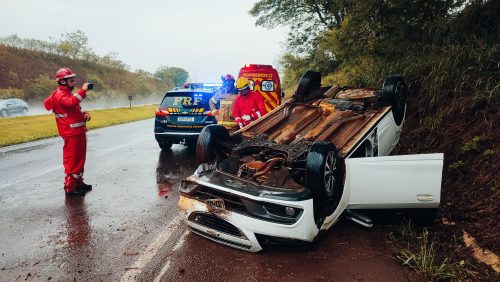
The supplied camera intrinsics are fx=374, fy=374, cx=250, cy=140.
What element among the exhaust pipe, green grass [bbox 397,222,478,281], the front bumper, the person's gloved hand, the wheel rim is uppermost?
the person's gloved hand

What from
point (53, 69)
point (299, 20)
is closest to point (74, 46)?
point (53, 69)

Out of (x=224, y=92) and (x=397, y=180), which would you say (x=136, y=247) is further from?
(x=224, y=92)

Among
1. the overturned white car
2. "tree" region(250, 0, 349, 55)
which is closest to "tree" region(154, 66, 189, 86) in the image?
"tree" region(250, 0, 349, 55)

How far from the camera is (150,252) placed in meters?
3.79

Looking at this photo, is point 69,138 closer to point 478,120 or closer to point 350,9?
point 478,120

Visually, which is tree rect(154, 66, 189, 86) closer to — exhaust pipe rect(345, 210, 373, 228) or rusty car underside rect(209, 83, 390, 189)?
rusty car underside rect(209, 83, 390, 189)

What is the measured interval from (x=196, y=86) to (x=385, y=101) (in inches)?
262

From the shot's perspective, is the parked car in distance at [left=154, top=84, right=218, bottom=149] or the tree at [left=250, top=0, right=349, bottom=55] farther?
the tree at [left=250, top=0, right=349, bottom=55]

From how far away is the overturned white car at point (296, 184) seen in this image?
3.48m

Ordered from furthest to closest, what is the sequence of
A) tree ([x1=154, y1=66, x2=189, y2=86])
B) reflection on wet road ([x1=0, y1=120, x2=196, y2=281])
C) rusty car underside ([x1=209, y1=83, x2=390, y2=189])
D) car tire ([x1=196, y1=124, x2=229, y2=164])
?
tree ([x1=154, y1=66, x2=189, y2=86]) < car tire ([x1=196, y1=124, x2=229, y2=164]) < rusty car underside ([x1=209, y1=83, x2=390, y2=189]) < reflection on wet road ([x1=0, y1=120, x2=196, y2=281])

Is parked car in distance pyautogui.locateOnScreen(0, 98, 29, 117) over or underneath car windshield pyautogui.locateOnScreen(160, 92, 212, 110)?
underneath

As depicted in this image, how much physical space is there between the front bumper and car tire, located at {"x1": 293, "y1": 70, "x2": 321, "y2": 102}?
9.27 feet

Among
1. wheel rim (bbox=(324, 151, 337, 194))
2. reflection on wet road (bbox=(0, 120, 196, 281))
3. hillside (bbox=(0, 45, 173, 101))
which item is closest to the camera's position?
reflection on wet road (bbox=(0, 120, 196, 281))

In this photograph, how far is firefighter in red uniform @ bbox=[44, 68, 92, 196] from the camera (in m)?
5.80
